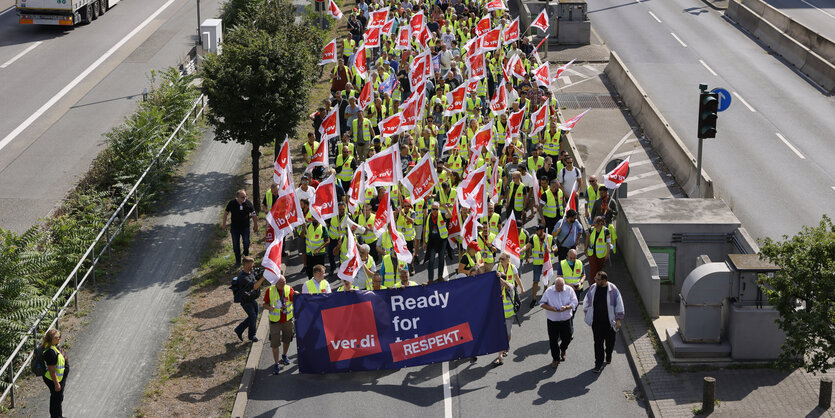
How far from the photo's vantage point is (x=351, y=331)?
16.3 m

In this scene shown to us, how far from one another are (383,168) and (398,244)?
86.0 inches

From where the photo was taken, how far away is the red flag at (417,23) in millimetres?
32031

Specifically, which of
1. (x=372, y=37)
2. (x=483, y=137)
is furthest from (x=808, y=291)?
(x=372, y=37)

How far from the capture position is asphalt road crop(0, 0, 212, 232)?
26219 mm

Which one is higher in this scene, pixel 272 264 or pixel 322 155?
pixel 322 155

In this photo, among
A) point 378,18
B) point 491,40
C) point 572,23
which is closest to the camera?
point 491,40

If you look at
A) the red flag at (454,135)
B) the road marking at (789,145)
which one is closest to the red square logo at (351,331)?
the red flag at (454,135)

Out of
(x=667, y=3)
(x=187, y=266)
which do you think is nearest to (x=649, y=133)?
(x=187, y=266)

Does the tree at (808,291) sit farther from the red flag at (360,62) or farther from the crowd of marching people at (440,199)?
the red flag at (360,62)

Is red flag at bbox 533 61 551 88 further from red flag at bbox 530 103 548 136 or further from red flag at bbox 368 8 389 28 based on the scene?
red flag at bbox 368 8 389 28

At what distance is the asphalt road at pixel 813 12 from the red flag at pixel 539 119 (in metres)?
22.7

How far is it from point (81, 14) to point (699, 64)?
2453 cm

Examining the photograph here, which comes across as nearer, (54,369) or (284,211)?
(54,369)

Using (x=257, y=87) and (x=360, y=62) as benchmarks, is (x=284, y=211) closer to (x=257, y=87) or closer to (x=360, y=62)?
(x=257, y=87)
